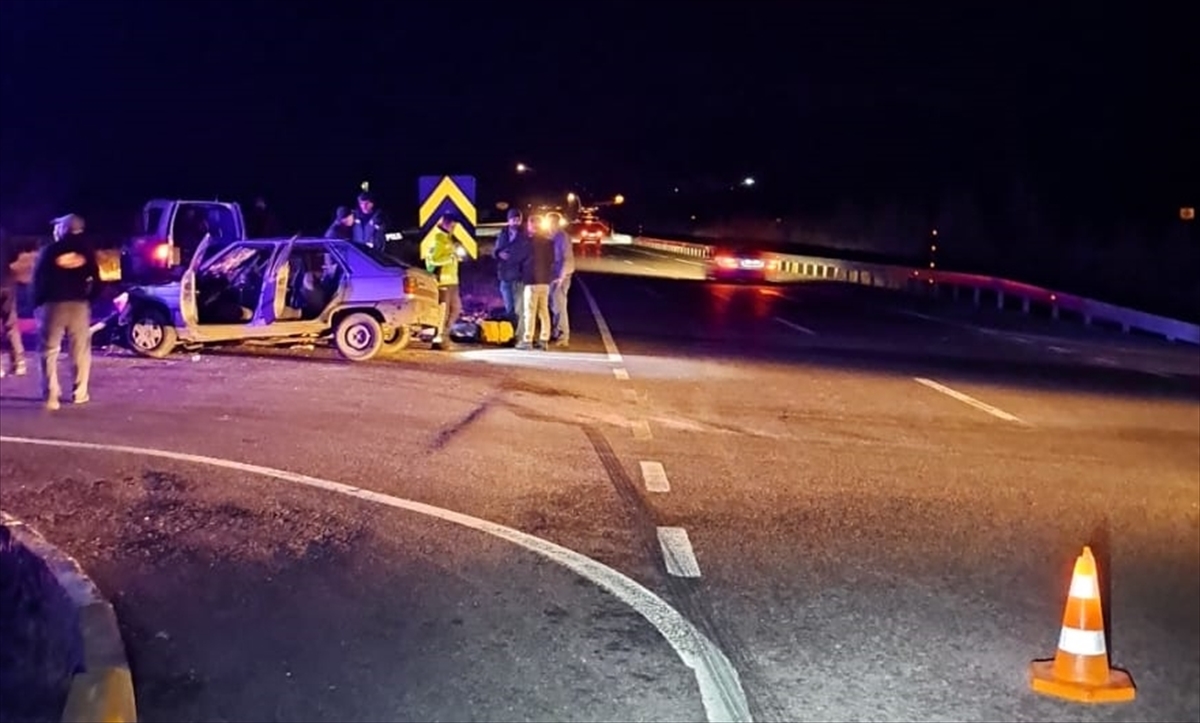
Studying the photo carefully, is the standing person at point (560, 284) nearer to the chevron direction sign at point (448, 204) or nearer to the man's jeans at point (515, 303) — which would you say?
the man's jeans at point (515, 303)

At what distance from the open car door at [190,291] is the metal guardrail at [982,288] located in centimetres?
1738

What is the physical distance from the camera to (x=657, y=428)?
44.7 ft

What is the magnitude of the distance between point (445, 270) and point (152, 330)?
4.32 m

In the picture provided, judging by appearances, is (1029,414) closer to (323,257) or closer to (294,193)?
(323,257)

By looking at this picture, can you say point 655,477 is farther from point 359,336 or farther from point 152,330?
point 152,330

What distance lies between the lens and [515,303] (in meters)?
21.3

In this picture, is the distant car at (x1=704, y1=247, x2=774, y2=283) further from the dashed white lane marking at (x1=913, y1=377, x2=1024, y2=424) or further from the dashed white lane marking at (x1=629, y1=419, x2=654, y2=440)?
the dashed white lane marking at (x1=629, y1=419, x2=654, y2=440)

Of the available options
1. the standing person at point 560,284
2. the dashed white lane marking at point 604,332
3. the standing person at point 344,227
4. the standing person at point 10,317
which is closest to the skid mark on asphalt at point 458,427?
the dashed white lane marking at point 604,332

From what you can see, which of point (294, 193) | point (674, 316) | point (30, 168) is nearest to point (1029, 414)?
point (674, 316)

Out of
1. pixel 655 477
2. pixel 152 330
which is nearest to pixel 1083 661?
pixel 655 477

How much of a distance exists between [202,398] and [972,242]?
45910mm

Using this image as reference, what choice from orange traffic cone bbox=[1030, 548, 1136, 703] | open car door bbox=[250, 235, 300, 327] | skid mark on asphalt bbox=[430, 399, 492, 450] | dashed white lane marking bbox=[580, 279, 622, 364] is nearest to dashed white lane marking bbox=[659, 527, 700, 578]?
orange traffic cone bbox=[1030, 548, 1136, 703]

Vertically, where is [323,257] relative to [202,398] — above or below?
above

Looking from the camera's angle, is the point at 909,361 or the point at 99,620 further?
the point at 909,361
